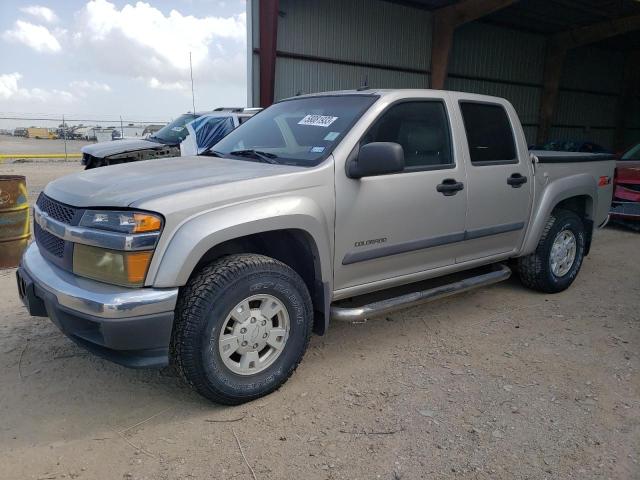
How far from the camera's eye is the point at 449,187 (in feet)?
12.4

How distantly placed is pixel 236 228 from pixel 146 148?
6.05m

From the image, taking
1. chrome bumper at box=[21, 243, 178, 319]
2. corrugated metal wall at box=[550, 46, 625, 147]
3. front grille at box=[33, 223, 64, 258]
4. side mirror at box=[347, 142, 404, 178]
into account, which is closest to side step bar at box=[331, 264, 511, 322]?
side mirror at box=[347, 142, 404, 178]

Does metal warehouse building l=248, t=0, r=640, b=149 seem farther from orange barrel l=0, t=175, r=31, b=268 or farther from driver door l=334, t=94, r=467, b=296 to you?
driver door l=334, t=94, r=467, b=296

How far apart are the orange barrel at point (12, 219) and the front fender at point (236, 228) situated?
138 inches

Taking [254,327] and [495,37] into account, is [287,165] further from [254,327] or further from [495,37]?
[495,37]

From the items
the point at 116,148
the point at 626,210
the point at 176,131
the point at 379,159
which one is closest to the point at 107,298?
the point at 379,159

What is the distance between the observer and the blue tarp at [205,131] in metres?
8.38

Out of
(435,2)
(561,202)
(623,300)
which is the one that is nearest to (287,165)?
(561,202)

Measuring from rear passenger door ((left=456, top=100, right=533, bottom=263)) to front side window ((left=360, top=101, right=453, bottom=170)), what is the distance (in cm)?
22

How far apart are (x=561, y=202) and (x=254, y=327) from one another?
353 centimetres

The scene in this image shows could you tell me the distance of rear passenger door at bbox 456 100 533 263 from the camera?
13.3 ft

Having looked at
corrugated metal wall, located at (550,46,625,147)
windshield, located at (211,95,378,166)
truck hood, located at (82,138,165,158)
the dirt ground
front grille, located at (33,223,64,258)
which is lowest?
the dirt ground

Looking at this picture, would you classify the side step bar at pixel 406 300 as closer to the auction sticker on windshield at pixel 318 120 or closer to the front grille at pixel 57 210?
the auction sticker on windshield at pixel 318 120

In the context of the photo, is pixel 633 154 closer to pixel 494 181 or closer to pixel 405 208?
pixel 494 181
